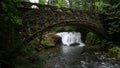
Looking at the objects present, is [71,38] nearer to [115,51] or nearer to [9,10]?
[115,51]

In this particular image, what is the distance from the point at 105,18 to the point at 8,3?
13486 mm

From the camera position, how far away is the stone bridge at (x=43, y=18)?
991 centimetres

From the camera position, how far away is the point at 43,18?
10.9m

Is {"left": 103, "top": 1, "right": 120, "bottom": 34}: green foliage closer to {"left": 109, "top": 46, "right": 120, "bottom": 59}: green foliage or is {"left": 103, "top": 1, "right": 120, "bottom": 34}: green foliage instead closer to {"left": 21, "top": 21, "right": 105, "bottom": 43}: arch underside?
{"left": 21, "top": 21, "right": 105, "bottom": 43}: arch underside

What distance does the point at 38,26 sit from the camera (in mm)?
10570

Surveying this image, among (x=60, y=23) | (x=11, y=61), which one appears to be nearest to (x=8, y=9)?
(x=11, y=61)

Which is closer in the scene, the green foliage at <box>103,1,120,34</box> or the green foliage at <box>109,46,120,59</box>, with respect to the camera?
the green foliage at <box>109,46,120,59</box>

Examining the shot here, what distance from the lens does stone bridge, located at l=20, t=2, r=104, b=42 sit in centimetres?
991

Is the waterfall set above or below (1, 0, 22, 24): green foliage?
below

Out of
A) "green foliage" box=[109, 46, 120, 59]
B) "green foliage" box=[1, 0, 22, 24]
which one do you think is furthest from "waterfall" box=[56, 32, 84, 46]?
"green foliage" box=[1, 0, 22, 24]

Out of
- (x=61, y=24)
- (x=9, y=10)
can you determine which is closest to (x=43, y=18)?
(x=61, y=24)

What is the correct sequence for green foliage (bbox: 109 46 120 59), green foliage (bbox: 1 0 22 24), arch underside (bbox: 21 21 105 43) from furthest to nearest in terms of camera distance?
green foliage (bbox: 109 46 120 59), arch underside (bbox: 21 21 105 43), green foliage (bbox: 1 0 22 24)

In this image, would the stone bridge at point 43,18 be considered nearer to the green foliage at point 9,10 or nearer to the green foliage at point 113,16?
the green foliage at point 113,16

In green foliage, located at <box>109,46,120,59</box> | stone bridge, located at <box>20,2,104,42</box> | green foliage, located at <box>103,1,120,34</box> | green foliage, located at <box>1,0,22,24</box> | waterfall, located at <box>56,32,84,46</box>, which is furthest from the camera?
waterfall, located at <box>56,32,84,46</box>
